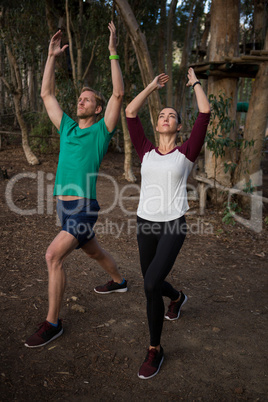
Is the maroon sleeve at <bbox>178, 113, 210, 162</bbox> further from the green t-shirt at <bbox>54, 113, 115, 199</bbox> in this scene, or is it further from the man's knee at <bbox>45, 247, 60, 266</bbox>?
the man's knee at <bbox>45, 247, 60, 266</bbox>

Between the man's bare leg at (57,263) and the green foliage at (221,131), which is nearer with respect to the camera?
the man's bare leg at (57,263)

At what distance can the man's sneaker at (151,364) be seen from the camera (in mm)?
2776

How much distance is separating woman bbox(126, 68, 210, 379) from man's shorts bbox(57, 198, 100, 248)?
490 millimetres

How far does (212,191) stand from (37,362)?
6128 mm

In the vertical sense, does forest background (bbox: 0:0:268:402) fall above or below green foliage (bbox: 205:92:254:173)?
below

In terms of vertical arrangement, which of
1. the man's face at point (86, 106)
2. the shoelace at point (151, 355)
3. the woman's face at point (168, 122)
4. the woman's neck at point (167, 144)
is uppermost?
the man's face at point (86, 106)

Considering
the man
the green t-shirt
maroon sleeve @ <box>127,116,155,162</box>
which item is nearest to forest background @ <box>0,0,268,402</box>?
the man

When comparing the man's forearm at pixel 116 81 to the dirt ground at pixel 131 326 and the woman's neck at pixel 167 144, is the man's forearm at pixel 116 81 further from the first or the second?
the dirt ground at pixel 131 326

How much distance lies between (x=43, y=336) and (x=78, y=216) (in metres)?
1.09

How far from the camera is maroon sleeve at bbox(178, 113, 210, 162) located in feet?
9.62

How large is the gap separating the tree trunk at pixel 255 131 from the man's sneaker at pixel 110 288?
4.54 metres

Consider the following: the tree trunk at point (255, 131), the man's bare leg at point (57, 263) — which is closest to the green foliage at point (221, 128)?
the tree trunk at point (255, 131)

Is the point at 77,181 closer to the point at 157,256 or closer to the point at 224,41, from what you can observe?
the point at 157,256

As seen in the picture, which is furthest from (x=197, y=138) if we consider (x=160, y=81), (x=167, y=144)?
(x=160, y=81)
